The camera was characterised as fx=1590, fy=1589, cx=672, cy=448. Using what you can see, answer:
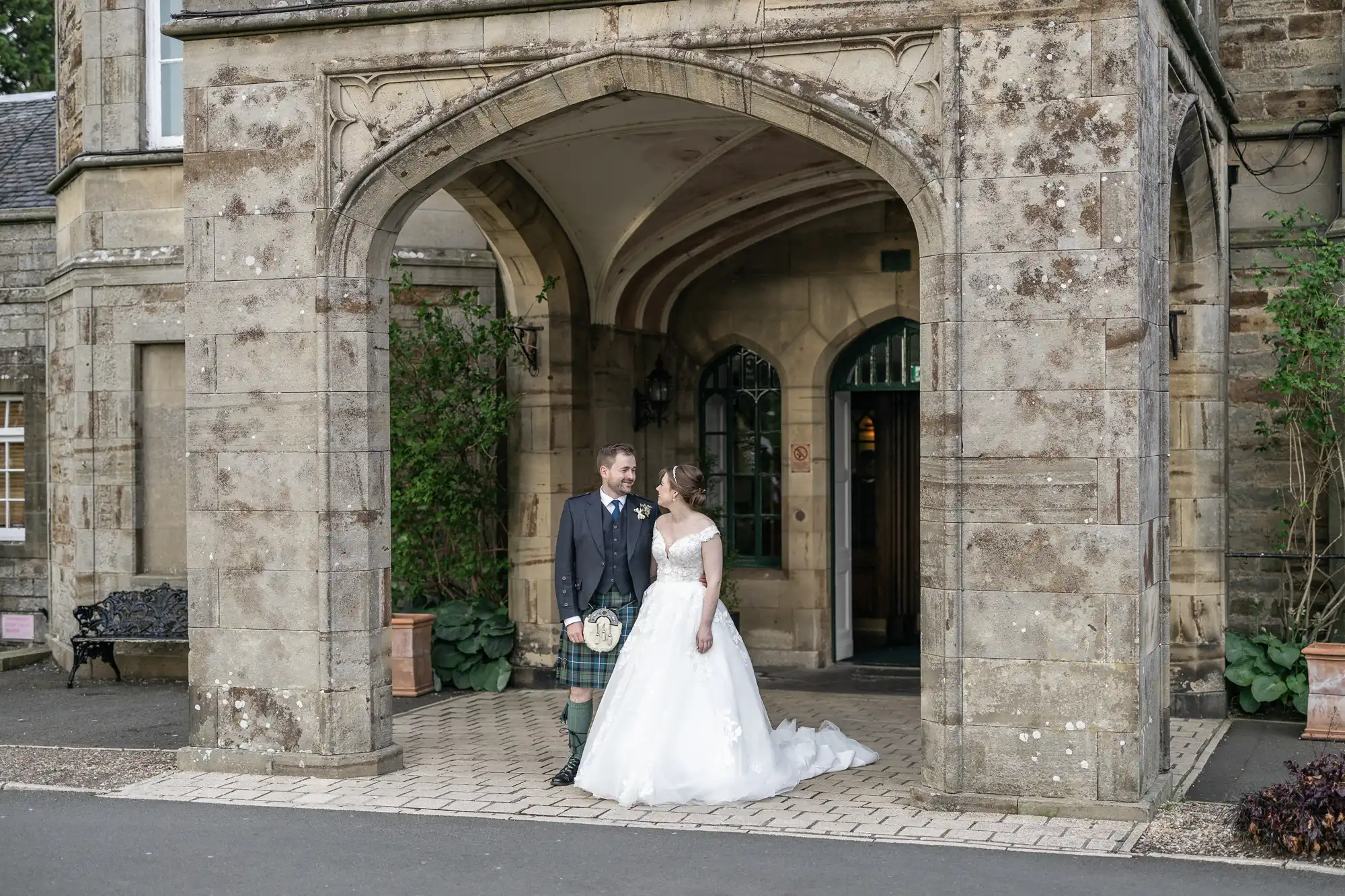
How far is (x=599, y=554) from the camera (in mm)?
8273

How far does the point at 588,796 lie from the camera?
8.00 meters

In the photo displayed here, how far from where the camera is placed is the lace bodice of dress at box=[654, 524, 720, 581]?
8180mm

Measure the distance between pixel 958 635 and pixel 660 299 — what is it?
6262mm

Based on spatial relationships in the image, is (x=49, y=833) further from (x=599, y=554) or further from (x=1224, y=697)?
(x=1224, y=697)

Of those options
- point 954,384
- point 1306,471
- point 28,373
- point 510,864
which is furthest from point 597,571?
point 28,373

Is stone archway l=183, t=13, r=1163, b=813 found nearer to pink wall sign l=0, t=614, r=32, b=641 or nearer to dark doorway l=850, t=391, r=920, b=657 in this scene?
dark doorway l=850, t=391, r=920, b=657

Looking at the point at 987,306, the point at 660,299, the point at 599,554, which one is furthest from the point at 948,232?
the point at 660,299

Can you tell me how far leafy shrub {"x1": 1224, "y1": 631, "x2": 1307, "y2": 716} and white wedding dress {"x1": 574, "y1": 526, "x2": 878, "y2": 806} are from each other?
3.71m

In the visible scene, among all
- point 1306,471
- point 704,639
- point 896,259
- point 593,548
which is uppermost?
point 896,259

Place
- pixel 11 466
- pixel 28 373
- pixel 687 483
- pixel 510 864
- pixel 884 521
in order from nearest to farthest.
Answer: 1. pixel 510 864
2. pixel 687 483
3. pixel 884 521
4. pixel 28 373
5. pixel 11 466

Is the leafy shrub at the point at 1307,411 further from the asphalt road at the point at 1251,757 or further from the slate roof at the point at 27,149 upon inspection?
the slate roof at the point at 27,149

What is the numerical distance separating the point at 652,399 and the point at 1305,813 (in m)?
7.34

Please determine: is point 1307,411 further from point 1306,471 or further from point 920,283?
point 920,283

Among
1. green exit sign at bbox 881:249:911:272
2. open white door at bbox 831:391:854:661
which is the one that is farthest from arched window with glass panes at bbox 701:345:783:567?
green exit sign at bbox 881:249:911:272
